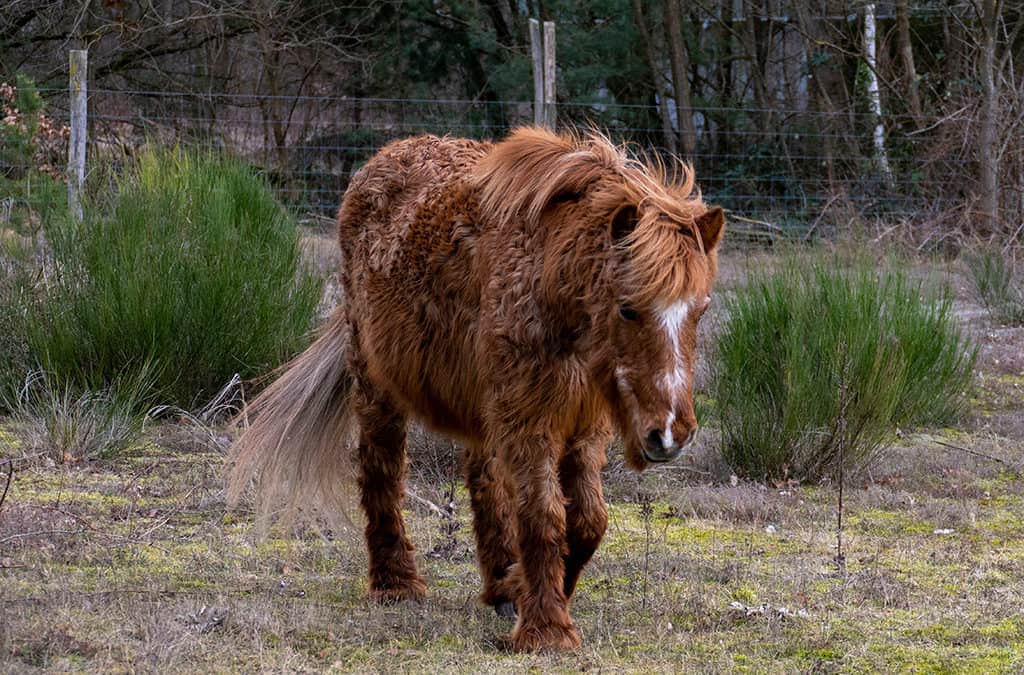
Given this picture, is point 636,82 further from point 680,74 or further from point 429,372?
point 429,372

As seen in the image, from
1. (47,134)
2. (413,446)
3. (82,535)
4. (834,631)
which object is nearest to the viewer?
(834,631)

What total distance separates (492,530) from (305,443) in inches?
38.9

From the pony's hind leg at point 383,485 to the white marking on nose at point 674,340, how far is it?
1.51 metres

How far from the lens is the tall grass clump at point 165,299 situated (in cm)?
748

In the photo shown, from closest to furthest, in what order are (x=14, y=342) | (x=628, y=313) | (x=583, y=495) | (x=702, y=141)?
(x=628, y=313)
(x=583, y=495)
(x=14, y=342)
(x=702, y=141)

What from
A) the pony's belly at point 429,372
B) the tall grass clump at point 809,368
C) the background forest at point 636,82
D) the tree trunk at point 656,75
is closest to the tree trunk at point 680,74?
the background forest at point 636,82

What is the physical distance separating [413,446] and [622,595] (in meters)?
2.30

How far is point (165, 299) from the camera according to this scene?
24.6ft

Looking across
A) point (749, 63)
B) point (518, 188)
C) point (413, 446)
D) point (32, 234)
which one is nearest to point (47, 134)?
point (32, 234)

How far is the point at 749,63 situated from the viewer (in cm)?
1945

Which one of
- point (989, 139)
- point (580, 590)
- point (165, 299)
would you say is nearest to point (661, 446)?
point (580, 590)

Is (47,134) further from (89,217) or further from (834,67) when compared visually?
(834,67)

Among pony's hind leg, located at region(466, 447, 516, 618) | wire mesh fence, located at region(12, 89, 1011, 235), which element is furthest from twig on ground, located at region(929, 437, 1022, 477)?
wire mesh fence, located at region(12, 89, 1011, 235)

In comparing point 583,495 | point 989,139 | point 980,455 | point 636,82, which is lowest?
point 980,455
